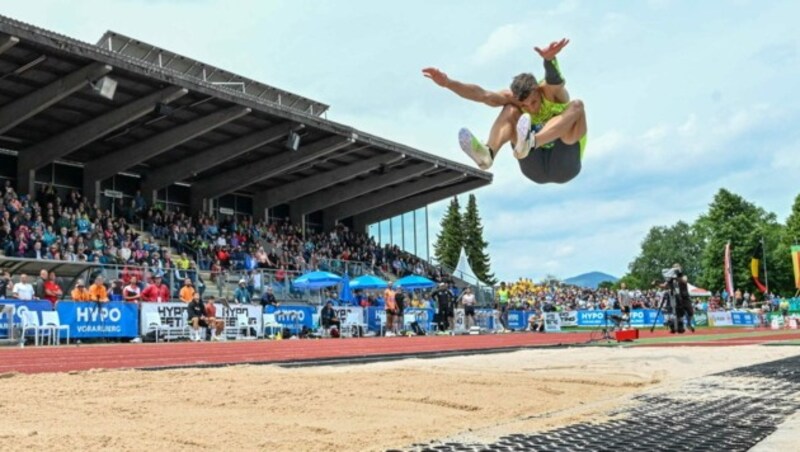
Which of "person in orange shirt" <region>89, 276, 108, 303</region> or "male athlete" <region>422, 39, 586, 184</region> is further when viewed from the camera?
"person in orange shirt" <region>89, 276, 108, 303</region>

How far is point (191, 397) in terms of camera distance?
4.53 meters

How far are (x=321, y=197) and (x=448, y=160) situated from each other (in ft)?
20.6

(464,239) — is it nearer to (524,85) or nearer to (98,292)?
(98,292)

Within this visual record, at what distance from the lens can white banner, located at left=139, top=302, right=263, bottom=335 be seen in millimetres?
15790

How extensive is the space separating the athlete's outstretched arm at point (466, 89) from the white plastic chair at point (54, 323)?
→ 404 inches

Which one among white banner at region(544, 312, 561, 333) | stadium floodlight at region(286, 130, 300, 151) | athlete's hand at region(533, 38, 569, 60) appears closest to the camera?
athlete's hand at region(533, 38, 569, 60)

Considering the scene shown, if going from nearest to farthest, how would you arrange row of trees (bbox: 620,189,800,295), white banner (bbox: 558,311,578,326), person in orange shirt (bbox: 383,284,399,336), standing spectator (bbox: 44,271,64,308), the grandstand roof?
standing spectator (bbox: 44,271,64,308) → the grandstand roof → person in orange shirt (bbox: 383,284,399,336) → white banner (bbox: 558,311,578,326) → row of trees (bbox: 620,189,800,295)

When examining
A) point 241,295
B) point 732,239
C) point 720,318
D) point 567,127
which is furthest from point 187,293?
point 732,239

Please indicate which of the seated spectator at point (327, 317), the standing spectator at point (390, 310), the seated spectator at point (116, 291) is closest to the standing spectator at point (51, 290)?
the seated spectator at point (116, 291)

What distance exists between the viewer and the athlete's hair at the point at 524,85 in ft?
19.9

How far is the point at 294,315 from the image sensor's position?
770 inches

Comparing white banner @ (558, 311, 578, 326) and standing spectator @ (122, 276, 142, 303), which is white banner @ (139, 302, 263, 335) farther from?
white banner @ (558, 311, 578, 326)

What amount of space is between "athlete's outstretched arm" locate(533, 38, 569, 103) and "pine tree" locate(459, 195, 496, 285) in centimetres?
6757

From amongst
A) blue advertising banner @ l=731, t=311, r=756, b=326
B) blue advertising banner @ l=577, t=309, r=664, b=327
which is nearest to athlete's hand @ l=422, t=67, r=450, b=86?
blue advertising banner @ l=577, t=309, r=664, b=327
